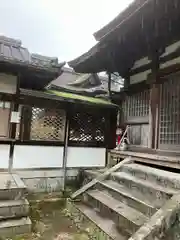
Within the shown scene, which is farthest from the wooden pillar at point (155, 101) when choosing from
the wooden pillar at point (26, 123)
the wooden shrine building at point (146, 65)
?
the wooden pillar at point (26, 123)

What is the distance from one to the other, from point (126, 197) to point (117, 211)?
402 millimetres

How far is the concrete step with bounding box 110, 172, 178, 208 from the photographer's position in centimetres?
382

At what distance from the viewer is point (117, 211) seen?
411cm

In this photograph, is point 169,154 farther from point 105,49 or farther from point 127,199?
point 105,49

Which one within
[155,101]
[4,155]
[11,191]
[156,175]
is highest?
[155,101]

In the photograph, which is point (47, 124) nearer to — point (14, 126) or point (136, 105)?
point (14, 126)

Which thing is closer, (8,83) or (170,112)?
(170,112)

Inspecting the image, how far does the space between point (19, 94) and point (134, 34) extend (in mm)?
3688

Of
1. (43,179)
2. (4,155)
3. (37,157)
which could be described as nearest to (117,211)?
(43,179)

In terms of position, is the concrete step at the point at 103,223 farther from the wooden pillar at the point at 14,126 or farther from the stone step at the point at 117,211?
the wooden pillar at the point at 14,126

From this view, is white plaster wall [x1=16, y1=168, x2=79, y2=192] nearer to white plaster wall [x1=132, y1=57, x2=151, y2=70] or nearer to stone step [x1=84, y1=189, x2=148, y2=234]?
stone step [x1=84, y1=189, x2=148, y2=234]

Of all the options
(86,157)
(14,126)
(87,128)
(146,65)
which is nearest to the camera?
(146,65)

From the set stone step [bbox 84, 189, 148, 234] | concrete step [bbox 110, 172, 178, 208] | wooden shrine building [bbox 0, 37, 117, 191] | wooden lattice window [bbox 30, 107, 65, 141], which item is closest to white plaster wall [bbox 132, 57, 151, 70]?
wooden shrine building [bbox 0, 37, 117, 191]

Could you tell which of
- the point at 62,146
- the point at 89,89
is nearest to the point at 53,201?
the point at 62,146
